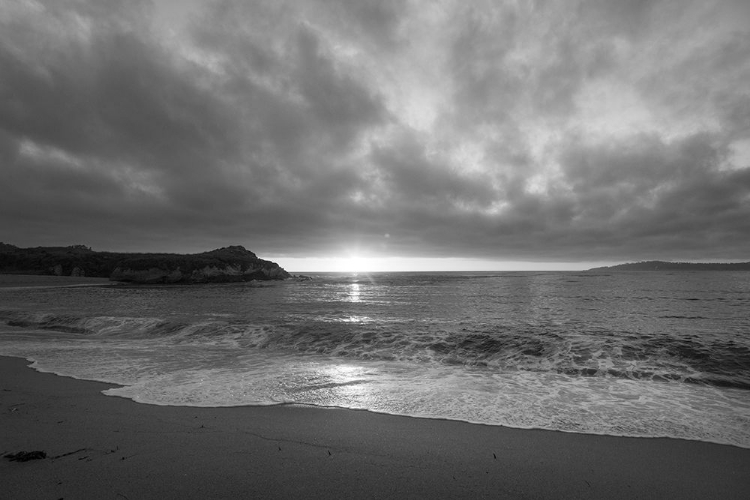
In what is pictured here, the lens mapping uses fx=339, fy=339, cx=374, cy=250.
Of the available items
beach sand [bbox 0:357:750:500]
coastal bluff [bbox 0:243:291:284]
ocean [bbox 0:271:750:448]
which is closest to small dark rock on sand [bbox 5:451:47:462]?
beach sand [bbox 0:357:750:500]

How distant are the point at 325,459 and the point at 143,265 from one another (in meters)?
81.5

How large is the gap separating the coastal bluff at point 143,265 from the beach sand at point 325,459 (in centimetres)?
7413

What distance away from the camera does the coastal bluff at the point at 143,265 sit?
70.3 metres

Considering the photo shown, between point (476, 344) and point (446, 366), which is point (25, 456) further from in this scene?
point (476, 344)

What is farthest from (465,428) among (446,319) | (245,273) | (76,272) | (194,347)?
(76,272)

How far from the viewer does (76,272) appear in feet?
266

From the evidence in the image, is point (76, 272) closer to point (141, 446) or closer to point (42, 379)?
point (42, 379)

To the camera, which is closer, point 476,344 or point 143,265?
point 476,344

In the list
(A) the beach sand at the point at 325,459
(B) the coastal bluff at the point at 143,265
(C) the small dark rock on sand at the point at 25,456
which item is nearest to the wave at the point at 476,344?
(A) the beach sand at the point at 325,459

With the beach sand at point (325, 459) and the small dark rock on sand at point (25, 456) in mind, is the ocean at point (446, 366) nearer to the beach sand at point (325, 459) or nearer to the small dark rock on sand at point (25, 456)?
the beach sand at point (325, 459)

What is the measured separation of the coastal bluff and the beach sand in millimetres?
74129

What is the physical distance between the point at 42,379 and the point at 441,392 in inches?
371

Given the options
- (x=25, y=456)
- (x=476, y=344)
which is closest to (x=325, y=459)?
(x=25, y=456)

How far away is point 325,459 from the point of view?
438 cm
